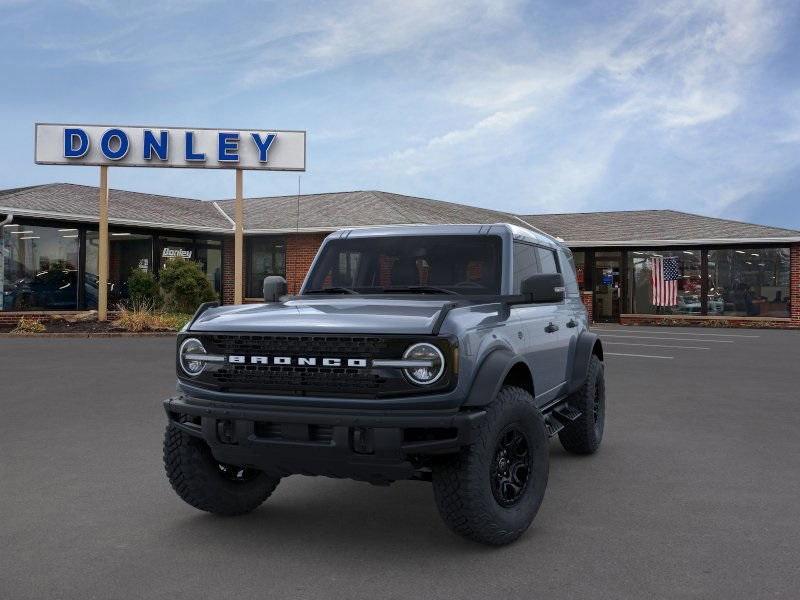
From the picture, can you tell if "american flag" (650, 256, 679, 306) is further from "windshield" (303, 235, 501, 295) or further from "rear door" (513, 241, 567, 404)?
"windshield" (303, 235, 501, 295)

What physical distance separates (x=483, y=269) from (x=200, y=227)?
24.0 metres

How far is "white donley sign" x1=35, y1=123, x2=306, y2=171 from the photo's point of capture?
77.6ft

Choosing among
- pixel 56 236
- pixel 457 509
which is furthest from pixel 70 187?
pixel 457 509

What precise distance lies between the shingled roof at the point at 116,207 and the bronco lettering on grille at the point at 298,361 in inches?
846

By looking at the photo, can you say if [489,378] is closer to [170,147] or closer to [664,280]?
[170,147]

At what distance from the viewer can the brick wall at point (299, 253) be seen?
28.2 metres

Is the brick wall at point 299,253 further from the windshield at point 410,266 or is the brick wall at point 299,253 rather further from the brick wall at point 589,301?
the windshield at point 410,266

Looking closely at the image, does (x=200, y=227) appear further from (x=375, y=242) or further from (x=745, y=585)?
(x=745, y=585)

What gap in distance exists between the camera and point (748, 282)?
2870 cm

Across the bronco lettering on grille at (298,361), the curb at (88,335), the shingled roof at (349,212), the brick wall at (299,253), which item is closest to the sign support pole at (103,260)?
the curb at (88,335)

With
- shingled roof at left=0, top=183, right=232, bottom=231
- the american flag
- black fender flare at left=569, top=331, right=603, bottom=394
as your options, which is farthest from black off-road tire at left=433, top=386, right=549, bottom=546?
the american flag

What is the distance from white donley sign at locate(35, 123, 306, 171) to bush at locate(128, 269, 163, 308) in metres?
3.50

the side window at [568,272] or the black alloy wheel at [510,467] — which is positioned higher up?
the side window at [568,272]

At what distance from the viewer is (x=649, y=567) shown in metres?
4.11
